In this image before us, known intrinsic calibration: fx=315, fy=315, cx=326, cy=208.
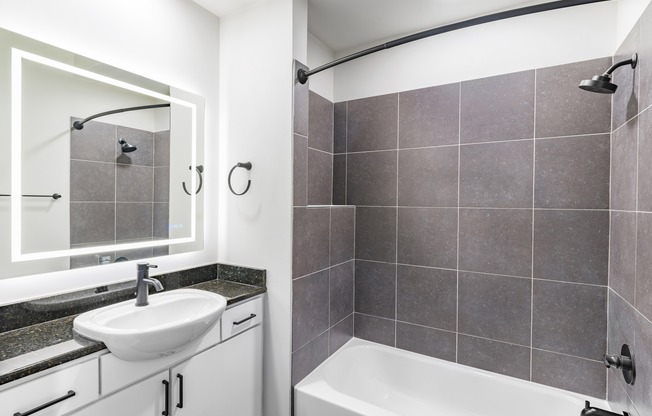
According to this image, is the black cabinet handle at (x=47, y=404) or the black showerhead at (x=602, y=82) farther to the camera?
the black showerhead at (x=602, y=82)

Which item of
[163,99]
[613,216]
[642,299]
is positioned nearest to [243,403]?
[163,99]

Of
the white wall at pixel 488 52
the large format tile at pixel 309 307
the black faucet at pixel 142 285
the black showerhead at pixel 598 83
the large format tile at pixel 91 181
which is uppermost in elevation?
the white wall at pixel 488 52

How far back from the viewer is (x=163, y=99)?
177 cm

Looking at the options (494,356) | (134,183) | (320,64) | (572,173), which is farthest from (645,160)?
(134,183)

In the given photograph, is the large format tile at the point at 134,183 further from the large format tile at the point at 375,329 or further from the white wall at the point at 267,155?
the large format tile at the point at 375,329

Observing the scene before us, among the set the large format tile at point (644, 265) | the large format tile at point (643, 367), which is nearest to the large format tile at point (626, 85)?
the large format tile at point (644, 265)

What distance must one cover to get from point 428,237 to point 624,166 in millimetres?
1072

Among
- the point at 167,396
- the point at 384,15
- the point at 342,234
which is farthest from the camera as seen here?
the point at 342,234

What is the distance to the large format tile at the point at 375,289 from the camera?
7.71ft

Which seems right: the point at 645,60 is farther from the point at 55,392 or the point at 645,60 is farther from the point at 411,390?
the point at 55,392

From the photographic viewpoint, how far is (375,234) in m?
2.40

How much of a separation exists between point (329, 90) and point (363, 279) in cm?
153

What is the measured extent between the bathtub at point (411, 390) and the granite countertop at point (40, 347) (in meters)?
1.17

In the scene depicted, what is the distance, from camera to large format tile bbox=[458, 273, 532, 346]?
1.92 meters
